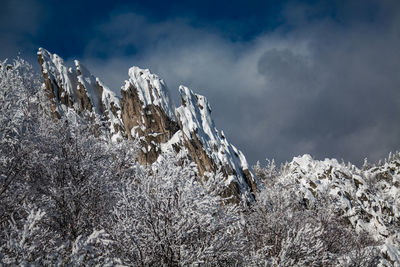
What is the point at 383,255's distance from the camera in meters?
24.9

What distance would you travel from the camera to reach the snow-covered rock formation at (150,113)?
181 ft

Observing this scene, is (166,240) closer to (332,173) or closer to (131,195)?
(131,195)

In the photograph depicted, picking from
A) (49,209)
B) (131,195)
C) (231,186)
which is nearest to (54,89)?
(231,186)

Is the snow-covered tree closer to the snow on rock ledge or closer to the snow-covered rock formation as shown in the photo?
the snow on rock ledge

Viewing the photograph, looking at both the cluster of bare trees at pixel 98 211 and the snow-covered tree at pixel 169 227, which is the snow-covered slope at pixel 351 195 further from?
the snow-covered tree at pixel 169 227

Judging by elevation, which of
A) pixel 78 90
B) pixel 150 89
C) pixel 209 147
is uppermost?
pixel 150 89

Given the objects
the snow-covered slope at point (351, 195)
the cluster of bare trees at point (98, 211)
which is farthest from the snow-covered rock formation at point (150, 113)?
the cluster of bare trees at point (98, 211)

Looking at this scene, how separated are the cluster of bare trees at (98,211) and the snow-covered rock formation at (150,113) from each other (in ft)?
125

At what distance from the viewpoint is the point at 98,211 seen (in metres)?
13.1

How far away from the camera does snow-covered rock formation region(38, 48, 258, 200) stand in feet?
181

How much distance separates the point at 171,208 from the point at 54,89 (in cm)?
6016

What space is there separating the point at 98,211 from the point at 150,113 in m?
48.1

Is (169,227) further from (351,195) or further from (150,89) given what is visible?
(351,195)

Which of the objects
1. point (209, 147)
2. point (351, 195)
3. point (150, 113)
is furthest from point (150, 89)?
point (351, 195)
